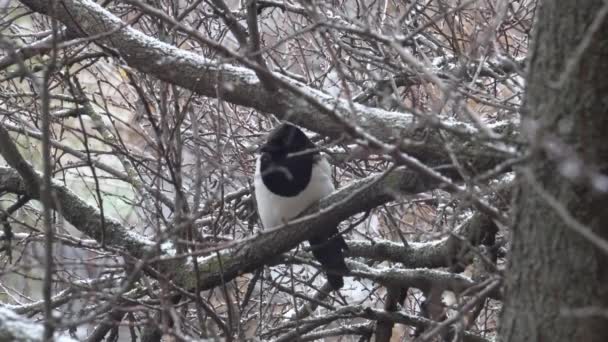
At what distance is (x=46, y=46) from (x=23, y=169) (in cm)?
62

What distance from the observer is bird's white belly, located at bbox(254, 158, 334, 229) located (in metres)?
3.96

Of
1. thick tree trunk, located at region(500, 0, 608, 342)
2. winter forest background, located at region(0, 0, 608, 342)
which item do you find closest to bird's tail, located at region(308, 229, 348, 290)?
winter forest background, located at region(0, 0, 608, 342)

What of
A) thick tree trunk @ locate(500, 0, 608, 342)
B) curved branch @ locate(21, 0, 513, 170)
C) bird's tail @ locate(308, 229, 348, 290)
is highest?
curved branch @ locate(21, 0, 513, 170)

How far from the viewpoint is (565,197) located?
5.84 feet

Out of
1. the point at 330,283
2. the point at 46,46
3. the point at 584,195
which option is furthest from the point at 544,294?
the point at 46,46

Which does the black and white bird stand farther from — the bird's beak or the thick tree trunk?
the thick tree trunk

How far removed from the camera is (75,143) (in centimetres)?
773

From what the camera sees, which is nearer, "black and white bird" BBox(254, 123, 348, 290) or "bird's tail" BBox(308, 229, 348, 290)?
"bird's tail" BBox(308, 229, 348, 290)

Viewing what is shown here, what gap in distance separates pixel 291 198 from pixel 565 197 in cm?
228

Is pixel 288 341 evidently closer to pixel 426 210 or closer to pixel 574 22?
pixel 574 22

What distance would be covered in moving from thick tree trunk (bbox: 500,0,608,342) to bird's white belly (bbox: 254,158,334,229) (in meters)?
2.14

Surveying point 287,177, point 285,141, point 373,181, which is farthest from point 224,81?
point 373,181

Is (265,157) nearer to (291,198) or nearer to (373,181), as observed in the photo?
(291,198)

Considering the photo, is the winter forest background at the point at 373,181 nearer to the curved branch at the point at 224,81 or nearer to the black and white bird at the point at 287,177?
the curved branch at the point at 224,81
